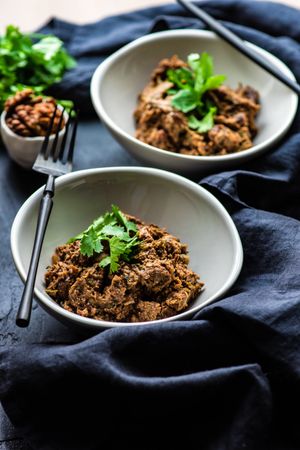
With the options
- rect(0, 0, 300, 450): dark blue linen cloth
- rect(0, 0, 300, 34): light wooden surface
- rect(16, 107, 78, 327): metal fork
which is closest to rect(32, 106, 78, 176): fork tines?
rect(16, 107, 78, 327): metal fork

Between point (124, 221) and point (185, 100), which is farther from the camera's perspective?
point (185, 100)

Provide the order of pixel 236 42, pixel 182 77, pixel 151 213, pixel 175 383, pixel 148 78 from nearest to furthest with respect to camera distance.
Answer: pixel 175 383
pixel 151 213
pixel 182 77
pixel 236 42
pixel 148 78

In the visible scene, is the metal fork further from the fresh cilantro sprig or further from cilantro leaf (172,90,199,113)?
cilantro leaf (172,90,199,113)

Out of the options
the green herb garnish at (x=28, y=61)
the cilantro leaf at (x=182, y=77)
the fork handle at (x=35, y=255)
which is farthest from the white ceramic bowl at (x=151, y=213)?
the green herb garnish at (x=28, y=61)

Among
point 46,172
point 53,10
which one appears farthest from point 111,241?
point 53,10

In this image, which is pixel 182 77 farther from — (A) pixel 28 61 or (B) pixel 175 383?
(B) pixel 175 383

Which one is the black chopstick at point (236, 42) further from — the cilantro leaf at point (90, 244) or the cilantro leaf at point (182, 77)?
the cilantro leaf at point (90, 244)
